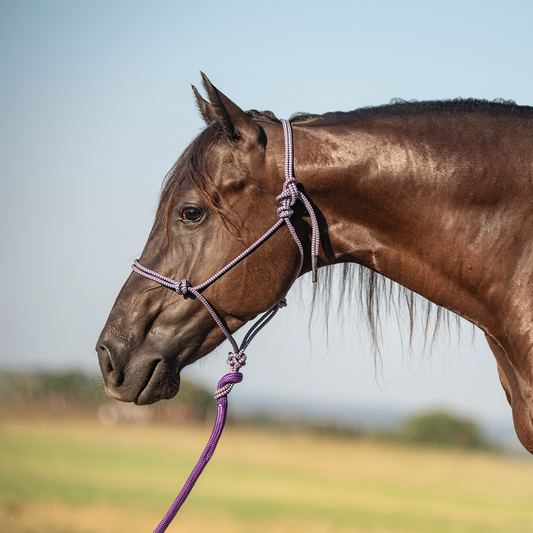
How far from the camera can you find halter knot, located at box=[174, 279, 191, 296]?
110 inches

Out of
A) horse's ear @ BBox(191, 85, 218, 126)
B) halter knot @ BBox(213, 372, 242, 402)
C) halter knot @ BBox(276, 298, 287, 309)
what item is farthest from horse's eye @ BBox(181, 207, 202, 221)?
halter knot @ BBox(213, 372, 242, 402)

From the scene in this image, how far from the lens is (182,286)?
2801 mm

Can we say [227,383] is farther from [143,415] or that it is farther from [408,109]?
[143,415]

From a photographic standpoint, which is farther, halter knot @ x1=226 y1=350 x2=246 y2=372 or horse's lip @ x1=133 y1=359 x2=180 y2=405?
halter knot @ x1=226 y1=350 x2=246 y2=372

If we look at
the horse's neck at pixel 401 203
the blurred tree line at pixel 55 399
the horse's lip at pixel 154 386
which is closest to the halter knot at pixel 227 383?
the horse's lip at pixel 154 386

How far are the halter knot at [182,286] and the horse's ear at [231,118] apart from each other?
0.73m

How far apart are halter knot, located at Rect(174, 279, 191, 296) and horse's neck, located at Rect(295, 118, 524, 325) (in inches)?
28.2

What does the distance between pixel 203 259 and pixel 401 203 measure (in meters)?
1.00

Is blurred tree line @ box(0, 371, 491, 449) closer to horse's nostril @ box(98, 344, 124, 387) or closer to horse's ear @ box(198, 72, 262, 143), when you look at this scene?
horse's nostril @ box(98, 344, 124, 387)

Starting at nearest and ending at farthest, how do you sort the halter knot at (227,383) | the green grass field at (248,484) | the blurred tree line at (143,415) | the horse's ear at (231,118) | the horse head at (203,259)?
the horse's ear at (231,118) → the horse head at (203,259) → the halter knot at (227,383) → the green grass field at (248,484) → the blurred tree line at (143,415)

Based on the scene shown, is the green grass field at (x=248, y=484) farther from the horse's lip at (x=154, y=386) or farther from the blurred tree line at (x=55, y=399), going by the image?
the horse's lip at (x=154, y=386)

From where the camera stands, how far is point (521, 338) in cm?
269

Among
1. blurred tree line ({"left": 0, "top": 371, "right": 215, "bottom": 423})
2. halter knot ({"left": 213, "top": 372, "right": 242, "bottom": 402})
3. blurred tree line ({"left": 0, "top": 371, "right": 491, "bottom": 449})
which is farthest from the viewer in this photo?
blurred tree line ({"left": 0, "top": 371, "right": 491, "bottom": 449})

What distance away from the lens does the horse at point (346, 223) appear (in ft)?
8.99
